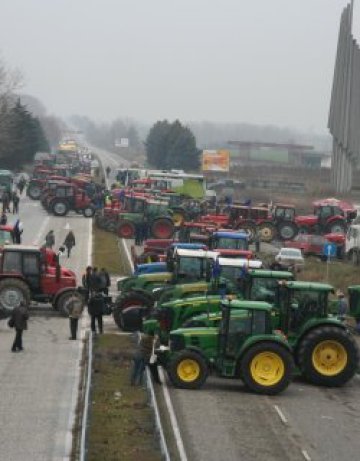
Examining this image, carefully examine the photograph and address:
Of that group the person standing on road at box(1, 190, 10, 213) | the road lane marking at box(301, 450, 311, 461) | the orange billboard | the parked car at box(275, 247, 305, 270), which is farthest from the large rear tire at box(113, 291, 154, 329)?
the orange billboard

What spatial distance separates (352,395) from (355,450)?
14.5ft

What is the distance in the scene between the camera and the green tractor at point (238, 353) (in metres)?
20.2

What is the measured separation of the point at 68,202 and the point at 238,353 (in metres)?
43.0

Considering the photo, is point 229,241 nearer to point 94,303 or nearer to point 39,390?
point 94,303

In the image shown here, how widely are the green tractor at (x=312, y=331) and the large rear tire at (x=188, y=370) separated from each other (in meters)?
0.47

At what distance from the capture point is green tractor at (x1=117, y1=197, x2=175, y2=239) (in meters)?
51.7

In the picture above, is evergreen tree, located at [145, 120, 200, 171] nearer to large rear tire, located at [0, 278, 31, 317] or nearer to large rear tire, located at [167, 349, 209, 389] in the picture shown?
large rear tire, located at [0, 278, 31, 317]

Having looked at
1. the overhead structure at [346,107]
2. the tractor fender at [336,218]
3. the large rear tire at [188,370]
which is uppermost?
the overhead structure at [346,107]

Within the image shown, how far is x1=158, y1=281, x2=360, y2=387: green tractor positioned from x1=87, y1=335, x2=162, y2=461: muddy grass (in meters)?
1.47

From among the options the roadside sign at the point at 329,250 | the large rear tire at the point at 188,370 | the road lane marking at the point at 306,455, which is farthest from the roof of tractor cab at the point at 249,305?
the roadside sign at the point at 329,250

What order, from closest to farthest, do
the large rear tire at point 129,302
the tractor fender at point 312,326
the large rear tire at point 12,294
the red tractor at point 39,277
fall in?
the tractor fender at point 312,326 → the large rear tire at point 129,302 → the large rear tire at point 12,294 → the red tractor at point 39,277

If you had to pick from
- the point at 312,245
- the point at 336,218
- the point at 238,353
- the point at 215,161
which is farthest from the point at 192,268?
the point at 215,161

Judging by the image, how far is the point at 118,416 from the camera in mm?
17984

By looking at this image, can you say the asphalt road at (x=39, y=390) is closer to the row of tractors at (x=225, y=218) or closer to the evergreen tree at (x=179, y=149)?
the row of tractors at (x=225, y=218)
